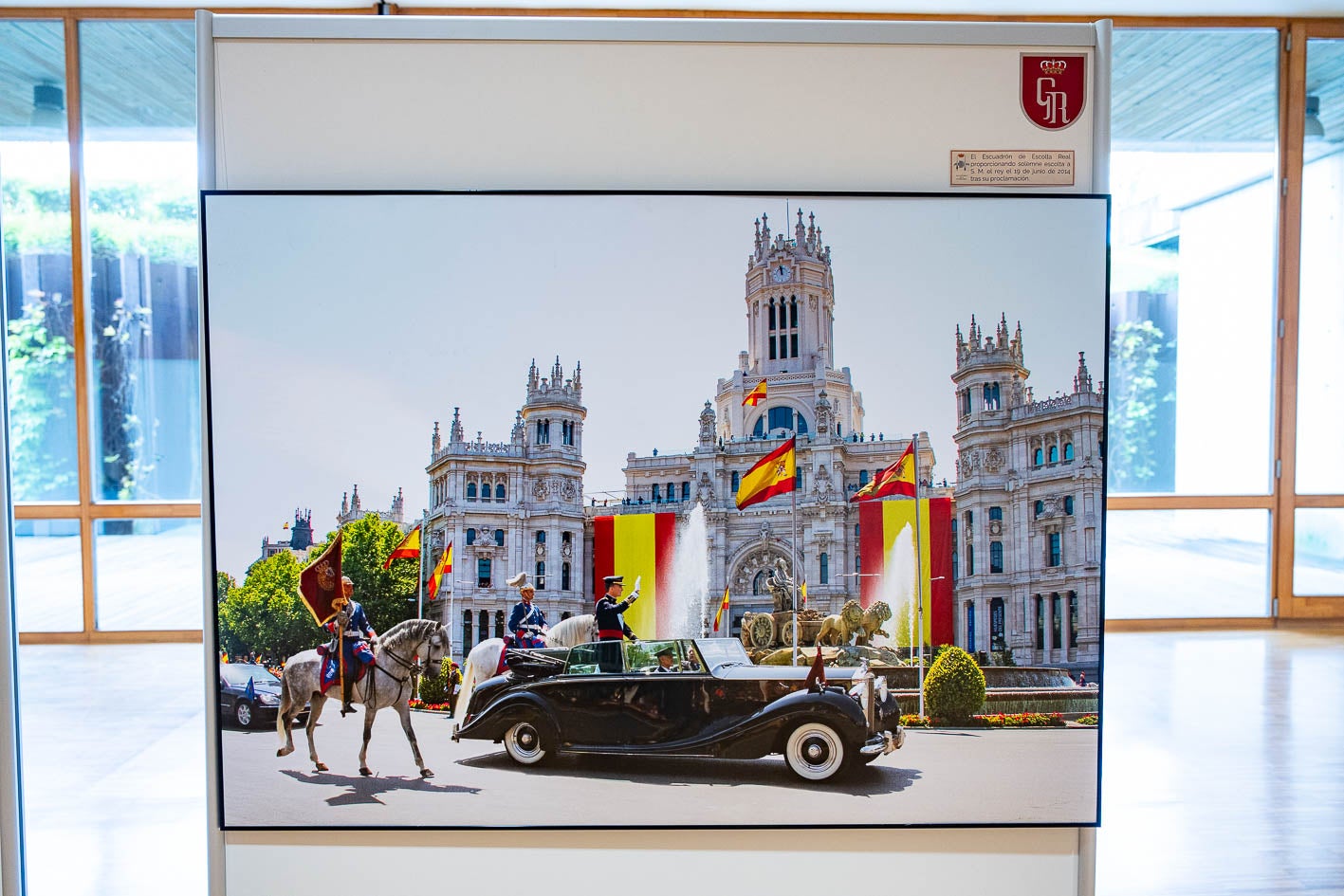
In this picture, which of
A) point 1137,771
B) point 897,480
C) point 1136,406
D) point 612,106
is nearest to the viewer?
point 612,106

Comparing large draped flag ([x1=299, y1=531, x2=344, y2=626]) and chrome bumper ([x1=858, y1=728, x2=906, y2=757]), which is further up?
large draped flag ([x1=299, y1=531, x2=344, y2=626])

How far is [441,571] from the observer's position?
263 centimetres

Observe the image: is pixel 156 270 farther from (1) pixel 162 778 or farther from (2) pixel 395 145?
(2) pixel 395 145

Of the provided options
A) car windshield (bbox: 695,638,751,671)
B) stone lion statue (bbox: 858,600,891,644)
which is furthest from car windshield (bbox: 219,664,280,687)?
stone lion statue (bbox: 858,600,891,644)

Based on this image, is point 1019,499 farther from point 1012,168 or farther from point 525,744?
point 525,744

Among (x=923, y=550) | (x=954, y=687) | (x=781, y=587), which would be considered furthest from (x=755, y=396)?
(x=954, y=687)

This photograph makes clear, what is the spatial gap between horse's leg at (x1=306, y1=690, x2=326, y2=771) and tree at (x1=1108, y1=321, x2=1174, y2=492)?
6364mm

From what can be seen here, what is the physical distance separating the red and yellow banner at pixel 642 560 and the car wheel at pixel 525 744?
0.44 metres

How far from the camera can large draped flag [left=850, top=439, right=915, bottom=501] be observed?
2.62 m

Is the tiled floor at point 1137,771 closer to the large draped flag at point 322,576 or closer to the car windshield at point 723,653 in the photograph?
the large draped flag at point 322,576

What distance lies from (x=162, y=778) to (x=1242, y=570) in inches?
300

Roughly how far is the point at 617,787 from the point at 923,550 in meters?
1.18

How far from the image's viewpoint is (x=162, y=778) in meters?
4.05

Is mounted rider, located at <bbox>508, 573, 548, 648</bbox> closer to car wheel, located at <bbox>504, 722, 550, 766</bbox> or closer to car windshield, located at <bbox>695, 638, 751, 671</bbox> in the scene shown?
car wheel, located at <bbox>504, 722, 550, 766</bbox>
